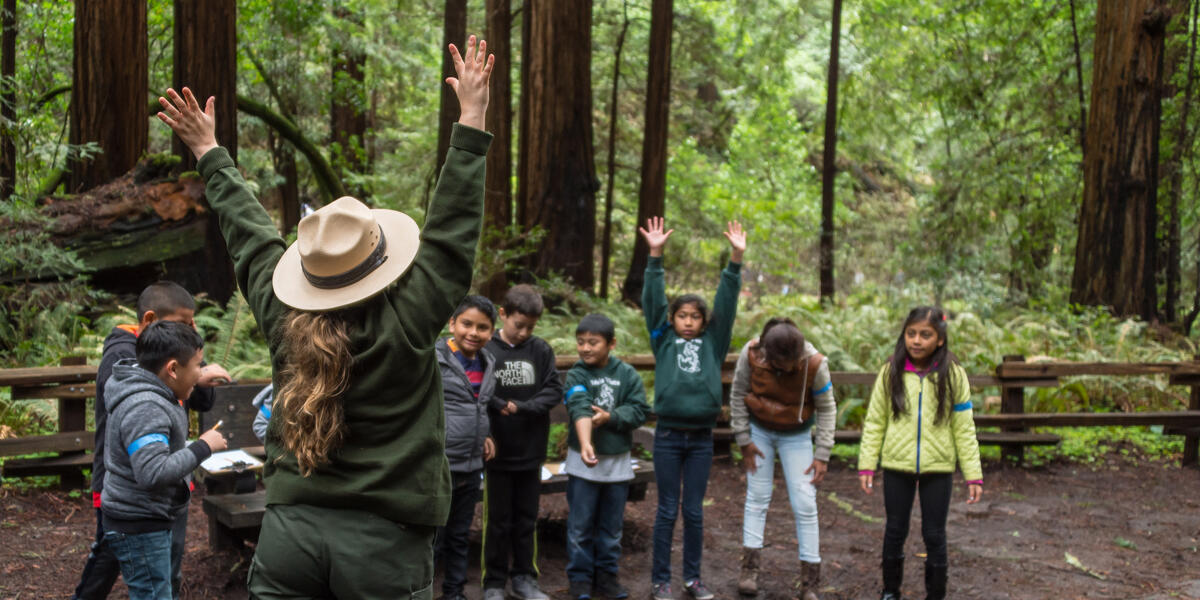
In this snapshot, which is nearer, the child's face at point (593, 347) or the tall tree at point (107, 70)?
the child's face at point (593, 347)

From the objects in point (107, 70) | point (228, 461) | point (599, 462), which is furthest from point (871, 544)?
point (107, 70)

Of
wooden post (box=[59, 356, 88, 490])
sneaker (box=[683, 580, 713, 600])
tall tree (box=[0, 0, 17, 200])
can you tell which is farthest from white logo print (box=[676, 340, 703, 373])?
tall tree (box=[0, 0, 17, 200])

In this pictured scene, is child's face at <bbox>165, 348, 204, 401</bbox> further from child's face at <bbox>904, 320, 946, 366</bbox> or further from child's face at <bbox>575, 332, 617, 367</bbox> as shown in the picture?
Answer: child's face at <bbox>904, 320, 946, 366</bbox>

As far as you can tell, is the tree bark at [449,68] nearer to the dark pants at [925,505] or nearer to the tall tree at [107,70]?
the tall tree at [107,70]

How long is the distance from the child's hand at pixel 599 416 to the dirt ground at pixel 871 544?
109 cm

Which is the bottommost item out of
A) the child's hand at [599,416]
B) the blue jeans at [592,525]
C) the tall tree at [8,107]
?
the blue jeans at [592,525]

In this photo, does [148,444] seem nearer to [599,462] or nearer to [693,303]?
[599,462]

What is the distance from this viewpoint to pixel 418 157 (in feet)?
66.2

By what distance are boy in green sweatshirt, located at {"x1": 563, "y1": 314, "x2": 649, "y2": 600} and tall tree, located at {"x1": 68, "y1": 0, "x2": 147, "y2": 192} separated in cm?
680

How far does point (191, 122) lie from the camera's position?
3047 mm

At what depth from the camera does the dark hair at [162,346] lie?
3822 millimetres

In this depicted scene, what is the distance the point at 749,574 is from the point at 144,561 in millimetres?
3497

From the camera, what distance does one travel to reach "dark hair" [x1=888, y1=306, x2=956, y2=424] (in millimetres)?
5551

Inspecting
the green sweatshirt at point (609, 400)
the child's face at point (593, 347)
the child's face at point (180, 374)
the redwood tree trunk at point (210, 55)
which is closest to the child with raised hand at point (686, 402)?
the green sweatshirt at point (609, 400)
